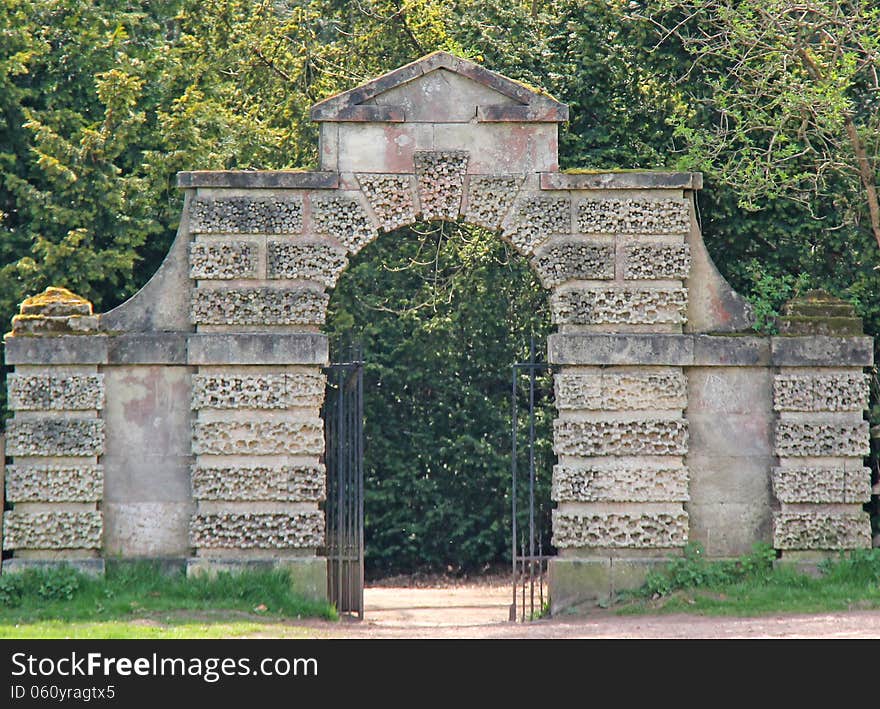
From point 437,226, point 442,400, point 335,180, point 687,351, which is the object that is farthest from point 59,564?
point 437,226

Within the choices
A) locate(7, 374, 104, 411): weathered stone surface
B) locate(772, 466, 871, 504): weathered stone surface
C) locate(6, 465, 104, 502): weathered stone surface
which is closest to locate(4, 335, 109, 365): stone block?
locate(7, 374, 104, 411): weathered stone surface

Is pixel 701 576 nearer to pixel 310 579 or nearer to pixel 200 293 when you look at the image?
pixel 310 579

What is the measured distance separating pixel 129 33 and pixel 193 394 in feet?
24.6

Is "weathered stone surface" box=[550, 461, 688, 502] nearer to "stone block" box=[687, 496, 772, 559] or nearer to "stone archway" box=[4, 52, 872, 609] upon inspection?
"stone archway" box=[4, 52, 872, 609]

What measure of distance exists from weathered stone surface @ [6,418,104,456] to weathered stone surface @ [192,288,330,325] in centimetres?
144

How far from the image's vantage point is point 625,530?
14.5 m

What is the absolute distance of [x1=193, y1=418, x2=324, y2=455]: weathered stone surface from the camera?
14367 millimetres

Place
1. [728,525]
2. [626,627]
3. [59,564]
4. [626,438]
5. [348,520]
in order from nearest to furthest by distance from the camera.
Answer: [626,627] → [59,564] → [626,438] → [728,525] → [348,520]

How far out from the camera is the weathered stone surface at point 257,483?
1435 cm

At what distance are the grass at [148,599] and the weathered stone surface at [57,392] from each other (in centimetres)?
152

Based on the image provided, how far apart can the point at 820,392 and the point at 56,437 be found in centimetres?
725

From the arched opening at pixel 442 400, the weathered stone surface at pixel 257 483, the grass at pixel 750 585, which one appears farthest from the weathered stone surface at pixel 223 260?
the arched opening at pixel 442 400

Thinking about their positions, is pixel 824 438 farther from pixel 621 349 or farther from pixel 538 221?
pixel 538 221

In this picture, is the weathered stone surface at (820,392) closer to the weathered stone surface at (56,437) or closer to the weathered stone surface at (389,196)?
the weathered stone surface at (389,196)
